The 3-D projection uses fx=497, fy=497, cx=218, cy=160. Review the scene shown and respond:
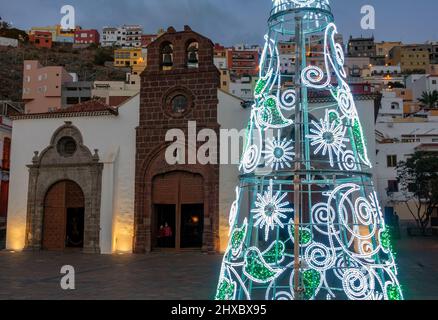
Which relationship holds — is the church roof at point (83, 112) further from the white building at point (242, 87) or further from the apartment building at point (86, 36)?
the apartment building at point (86, 36)

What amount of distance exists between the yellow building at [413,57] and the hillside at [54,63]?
51.4 meters

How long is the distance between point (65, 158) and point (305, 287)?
51.5ft

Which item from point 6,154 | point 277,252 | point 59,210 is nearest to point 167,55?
point 59,210

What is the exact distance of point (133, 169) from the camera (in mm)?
19656

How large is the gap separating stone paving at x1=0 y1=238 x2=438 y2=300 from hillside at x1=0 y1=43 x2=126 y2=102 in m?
60.4

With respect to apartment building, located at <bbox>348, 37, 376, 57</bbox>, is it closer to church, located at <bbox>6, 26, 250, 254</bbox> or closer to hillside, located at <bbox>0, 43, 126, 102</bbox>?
hillside, located at <bbox>0, 43, 126, 102</bbox>

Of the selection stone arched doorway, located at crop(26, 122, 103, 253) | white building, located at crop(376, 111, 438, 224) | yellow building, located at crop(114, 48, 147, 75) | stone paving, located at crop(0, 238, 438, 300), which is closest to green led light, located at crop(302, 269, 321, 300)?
stone paving, located at crop(0, 238, 438, 300)

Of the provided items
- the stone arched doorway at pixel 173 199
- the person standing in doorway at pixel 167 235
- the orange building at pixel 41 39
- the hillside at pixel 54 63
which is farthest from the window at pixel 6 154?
the orange building at pixel 41 39

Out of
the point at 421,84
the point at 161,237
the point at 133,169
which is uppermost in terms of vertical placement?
the point at 421,84

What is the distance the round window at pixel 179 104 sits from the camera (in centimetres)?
1974

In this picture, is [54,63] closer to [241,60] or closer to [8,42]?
[8,42]

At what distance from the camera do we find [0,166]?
28250 mm

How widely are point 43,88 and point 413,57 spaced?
218ft
